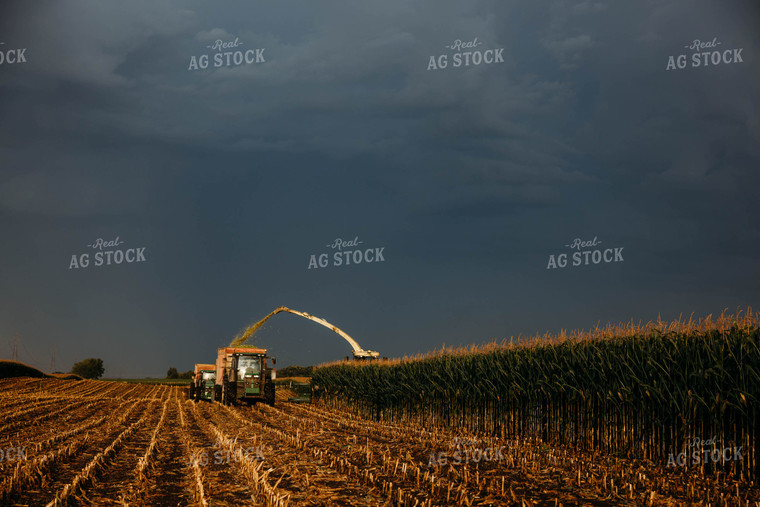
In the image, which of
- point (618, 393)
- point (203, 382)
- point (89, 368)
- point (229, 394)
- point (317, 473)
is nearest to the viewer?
point (317, 473)

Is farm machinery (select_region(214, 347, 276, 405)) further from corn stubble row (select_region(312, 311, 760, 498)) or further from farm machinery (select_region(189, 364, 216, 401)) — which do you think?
corn stubble row (select_region(312, 311, 760, 498))

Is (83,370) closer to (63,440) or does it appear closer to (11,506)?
(63,440)

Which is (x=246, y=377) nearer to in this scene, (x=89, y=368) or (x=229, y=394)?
(x=229, y=394)

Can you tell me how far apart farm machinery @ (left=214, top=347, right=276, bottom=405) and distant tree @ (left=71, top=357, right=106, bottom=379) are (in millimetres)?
93355

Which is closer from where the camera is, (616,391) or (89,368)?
(616,391)

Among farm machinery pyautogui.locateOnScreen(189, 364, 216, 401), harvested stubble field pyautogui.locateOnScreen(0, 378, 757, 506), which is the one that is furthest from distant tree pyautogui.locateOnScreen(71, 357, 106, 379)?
harvested stubble field pyautogui.locateOnScreen(0, 378, 757, 506)

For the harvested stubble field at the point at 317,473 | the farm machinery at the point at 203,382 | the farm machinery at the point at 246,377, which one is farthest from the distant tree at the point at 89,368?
the harvested stubble field at the point at 317,473

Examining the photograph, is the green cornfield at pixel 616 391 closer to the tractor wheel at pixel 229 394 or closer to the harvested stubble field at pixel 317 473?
the harvested stubble field at pixel 317 473

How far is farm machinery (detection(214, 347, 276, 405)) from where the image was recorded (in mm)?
30438

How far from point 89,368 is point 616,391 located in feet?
384

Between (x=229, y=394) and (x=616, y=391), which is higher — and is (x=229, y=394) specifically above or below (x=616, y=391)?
below

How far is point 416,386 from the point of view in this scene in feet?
77.7

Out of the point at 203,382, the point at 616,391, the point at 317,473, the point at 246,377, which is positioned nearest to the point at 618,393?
the point at 616,391

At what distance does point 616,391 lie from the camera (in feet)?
46.9
